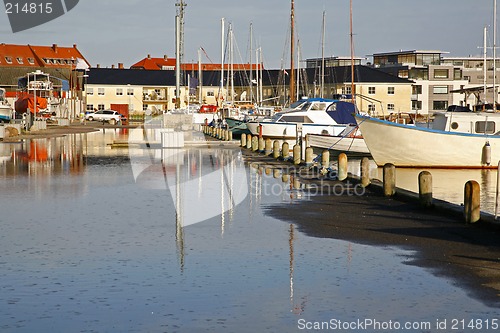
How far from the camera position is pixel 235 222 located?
62.6 ft

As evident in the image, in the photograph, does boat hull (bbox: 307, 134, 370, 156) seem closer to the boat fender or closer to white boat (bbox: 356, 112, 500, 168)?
white boat (bbox: 356, 112, 500, 168)

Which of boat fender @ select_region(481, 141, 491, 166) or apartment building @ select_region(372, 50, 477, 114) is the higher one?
apartment building @ select_region(372, 50, 477, 114)

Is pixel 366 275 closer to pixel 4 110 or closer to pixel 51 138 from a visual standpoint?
pixel 51 138

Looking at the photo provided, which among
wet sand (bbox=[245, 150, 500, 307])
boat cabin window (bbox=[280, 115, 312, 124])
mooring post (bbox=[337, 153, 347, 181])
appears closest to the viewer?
wet sand (bbox=[245, 150, 500, 307])

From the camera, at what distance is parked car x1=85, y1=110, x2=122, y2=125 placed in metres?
113

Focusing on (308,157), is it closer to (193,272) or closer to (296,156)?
(296,156)

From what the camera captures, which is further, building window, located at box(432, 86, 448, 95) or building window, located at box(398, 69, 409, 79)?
building window, located at box(398, 69, 409, 79)

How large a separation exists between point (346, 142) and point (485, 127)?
835 centimetres

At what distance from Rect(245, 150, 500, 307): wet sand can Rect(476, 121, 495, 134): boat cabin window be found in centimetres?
1691

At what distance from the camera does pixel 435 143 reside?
39.5 metres

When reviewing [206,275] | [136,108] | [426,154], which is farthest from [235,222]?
[136,108]

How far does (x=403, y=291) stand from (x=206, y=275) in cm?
292

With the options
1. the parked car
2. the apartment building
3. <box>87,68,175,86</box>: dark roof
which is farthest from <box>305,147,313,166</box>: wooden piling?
<box>87,68,175,86</box>: dark roof

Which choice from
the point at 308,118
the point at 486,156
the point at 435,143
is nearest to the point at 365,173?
the point at 435,143
